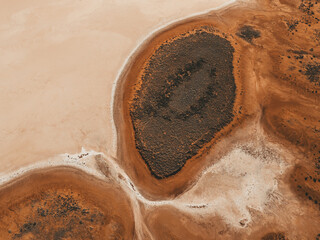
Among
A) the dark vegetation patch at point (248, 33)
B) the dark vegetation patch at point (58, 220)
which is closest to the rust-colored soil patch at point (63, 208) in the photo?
the dark vegetation patch at point (58, 220)

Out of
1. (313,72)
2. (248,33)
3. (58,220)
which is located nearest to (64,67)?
(58,220)

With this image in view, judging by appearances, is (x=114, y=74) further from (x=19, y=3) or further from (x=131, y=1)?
(x=19, y=3)

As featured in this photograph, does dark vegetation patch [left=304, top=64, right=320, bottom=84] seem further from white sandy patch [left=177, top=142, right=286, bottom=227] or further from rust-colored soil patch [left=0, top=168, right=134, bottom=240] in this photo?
rust-colored soil patch [left=0, top=168, right=134, bottom=240]

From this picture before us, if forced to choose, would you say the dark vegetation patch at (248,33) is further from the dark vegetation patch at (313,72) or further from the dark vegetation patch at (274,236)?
the dark vegetation patch at (274,236)

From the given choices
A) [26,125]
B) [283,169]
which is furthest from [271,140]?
[26,125]

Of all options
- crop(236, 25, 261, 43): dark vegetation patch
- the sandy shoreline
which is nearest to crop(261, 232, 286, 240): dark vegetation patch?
the sandy shoreline

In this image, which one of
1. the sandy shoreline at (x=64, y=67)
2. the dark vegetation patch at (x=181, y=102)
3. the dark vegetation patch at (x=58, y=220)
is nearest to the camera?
the dark vegetation patch at (x=58, y=220)

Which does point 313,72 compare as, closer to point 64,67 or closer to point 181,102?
point 181,102
